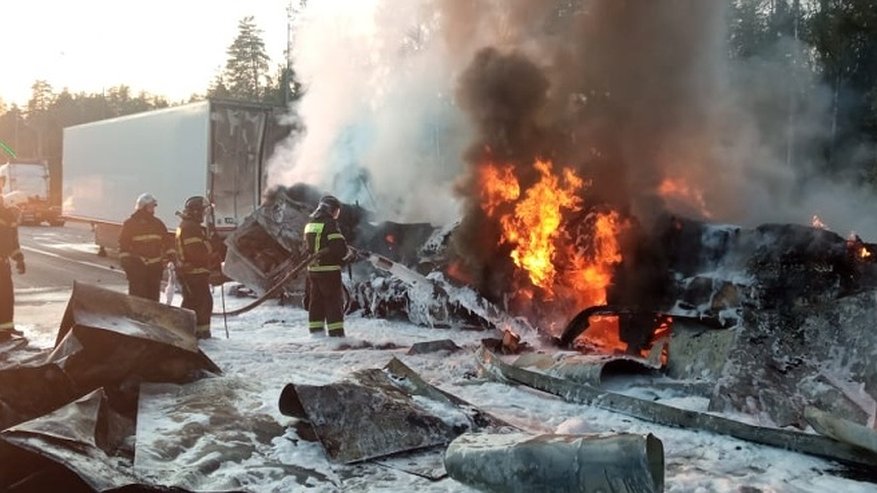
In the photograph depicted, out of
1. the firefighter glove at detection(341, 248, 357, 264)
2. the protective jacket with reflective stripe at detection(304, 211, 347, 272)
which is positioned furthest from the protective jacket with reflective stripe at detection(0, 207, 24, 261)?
the firefighter glove at detection(341, 248, 357, 264)

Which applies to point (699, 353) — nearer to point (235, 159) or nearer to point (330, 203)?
point (330, 203)

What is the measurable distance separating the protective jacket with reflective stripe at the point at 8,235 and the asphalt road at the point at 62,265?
12.9ft

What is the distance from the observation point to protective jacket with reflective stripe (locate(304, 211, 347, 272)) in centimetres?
828

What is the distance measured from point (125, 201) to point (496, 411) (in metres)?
14.6

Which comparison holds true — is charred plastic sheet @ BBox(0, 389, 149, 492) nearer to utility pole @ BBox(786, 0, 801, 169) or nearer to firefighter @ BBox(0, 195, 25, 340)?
firefighter @ BBox(0, 195, 25, 340)

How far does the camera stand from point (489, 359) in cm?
650

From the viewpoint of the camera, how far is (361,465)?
423 centimetres

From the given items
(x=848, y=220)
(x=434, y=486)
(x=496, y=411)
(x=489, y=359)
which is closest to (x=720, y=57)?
(x=848, y=220)

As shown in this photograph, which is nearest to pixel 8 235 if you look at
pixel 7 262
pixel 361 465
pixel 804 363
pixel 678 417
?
pixel 7 262

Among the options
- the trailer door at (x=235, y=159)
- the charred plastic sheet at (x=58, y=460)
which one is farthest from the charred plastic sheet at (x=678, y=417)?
the trailer door at (x=235, y=159)

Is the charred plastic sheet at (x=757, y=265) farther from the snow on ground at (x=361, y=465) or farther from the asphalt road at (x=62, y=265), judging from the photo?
the asphalt road at (x=62, y=265)

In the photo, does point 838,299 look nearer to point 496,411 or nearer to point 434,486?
point 496,411

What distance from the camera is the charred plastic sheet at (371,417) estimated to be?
4.40m

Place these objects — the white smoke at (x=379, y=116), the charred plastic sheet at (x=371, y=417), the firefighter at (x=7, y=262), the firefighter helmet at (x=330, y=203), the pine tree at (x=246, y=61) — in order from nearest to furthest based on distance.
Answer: the charred plastic sheet at (x=371, y=417)
the firefighter at (x=7, y=262)
the firefighter helmet at (x=330, y=203)
the white smoke at (x=379, y=116)
the pine tree at (x=246, y=61)
